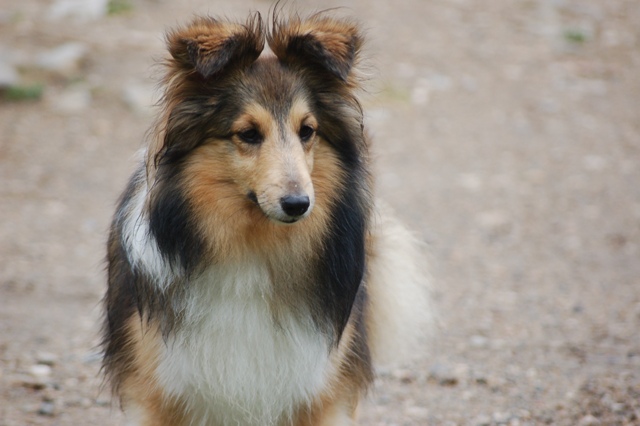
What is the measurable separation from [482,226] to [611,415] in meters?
3.63

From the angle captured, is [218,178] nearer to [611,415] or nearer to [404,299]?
[404,299]

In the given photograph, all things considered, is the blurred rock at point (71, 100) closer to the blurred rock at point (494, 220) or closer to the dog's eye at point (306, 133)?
the blurred rock at point (494, 220)

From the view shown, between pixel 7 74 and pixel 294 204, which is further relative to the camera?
pixel 7 74

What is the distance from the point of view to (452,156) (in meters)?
9.15

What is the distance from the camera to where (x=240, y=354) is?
11.3 feet

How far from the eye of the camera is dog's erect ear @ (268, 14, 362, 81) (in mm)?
3316

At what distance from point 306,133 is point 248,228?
0.45 metres

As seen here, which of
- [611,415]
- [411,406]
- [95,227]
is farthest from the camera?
[95,227]

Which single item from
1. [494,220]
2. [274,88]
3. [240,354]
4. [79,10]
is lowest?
[494,220]

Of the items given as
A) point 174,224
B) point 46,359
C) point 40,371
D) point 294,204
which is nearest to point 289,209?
point 294,204

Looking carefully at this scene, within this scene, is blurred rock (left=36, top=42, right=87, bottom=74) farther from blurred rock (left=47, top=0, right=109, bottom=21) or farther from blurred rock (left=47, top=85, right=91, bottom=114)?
blurred rock (left=47, top=0, right=109, bottom=21)

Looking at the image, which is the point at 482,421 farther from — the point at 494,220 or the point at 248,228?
the point at 494,220

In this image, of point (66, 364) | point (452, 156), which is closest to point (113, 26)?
point (452, 156)

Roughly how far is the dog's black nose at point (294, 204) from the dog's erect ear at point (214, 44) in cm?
55
